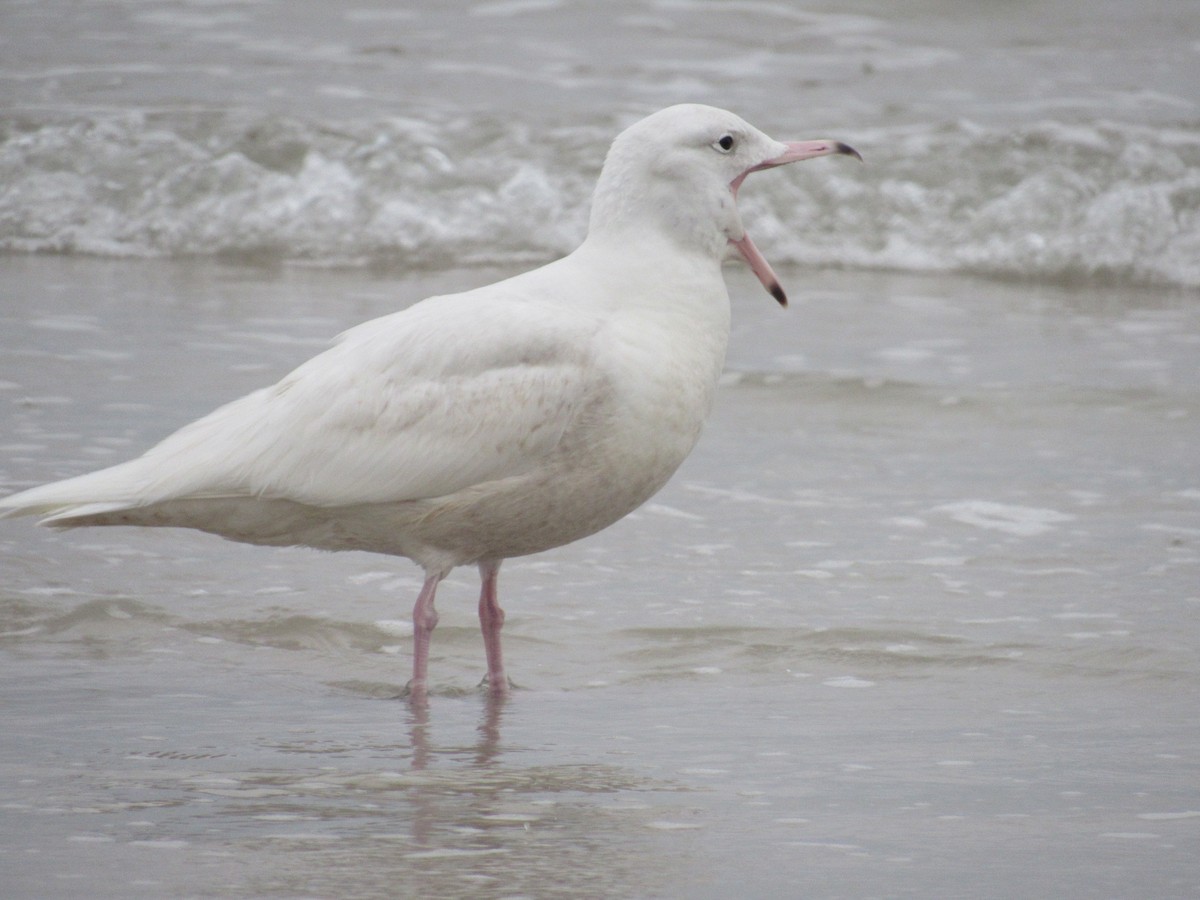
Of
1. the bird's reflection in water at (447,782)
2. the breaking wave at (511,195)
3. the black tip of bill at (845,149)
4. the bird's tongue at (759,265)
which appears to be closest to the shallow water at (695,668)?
the bird's reflection in water at (447,782)

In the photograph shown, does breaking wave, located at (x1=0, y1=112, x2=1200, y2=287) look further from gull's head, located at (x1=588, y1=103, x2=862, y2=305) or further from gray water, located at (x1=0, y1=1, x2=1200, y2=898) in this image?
gull's head, located at (x1=588, y1=103, x2=862, y2=305)

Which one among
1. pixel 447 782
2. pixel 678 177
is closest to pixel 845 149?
pixel 678 177

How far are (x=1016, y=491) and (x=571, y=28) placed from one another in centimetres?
1043

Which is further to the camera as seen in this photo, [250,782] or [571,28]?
[571,28]

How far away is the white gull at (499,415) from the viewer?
4.75 meters

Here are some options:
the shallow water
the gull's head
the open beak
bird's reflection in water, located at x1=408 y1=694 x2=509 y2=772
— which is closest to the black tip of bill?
the open beak

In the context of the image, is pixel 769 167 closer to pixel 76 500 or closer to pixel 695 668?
pixel 695 668

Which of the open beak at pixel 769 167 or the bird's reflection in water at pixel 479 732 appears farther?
the open beak at pixel 769 167

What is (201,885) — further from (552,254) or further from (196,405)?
(552,254)

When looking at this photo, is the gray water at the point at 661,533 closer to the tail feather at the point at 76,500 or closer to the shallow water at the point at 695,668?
the shallow water at the point at 695,668

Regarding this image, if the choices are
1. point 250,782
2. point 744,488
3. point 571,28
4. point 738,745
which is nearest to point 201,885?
point 250,782

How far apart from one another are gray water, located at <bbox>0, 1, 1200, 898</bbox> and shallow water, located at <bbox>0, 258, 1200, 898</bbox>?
0.02 metres

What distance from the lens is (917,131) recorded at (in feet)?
46.0

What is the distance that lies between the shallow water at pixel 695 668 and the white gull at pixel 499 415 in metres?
0.44
